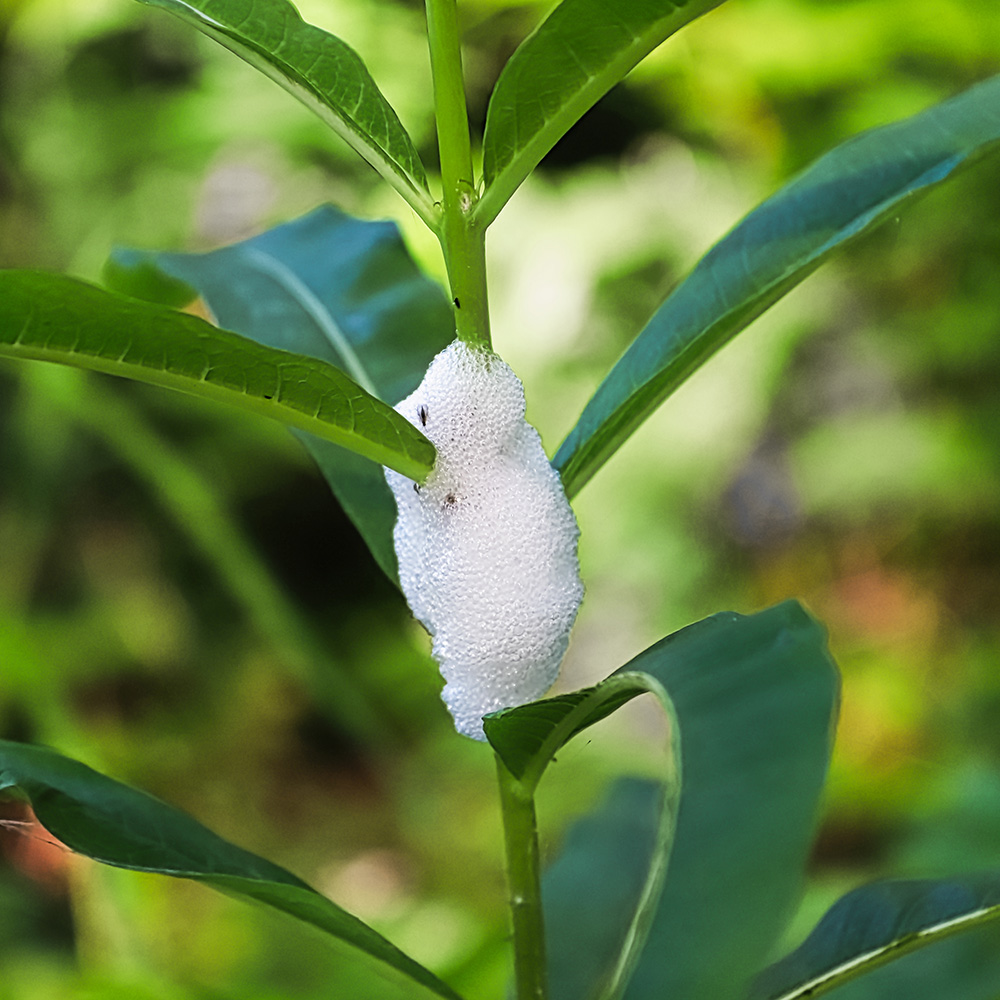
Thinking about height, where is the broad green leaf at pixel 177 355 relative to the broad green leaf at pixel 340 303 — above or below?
below

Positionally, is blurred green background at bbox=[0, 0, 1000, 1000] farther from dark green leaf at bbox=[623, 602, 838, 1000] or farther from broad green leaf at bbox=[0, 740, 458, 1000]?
dark green leaf at bbox=[623, 602, 838, 1000]

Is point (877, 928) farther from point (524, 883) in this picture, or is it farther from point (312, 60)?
point (312, 60)

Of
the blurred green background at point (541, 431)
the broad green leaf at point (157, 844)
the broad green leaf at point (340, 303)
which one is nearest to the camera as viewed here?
the broad green leaf at point (157, 844)

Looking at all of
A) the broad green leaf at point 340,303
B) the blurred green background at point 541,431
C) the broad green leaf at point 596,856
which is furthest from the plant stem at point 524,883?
the blurred green background at point 541,431

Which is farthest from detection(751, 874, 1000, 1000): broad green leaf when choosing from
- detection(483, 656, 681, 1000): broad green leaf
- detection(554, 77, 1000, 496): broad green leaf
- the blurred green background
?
the blurred green background

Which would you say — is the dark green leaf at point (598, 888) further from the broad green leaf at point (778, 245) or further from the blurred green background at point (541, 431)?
the blurred green background at point (541, 431)

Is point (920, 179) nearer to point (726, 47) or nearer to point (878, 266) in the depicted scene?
point (726, 47)
